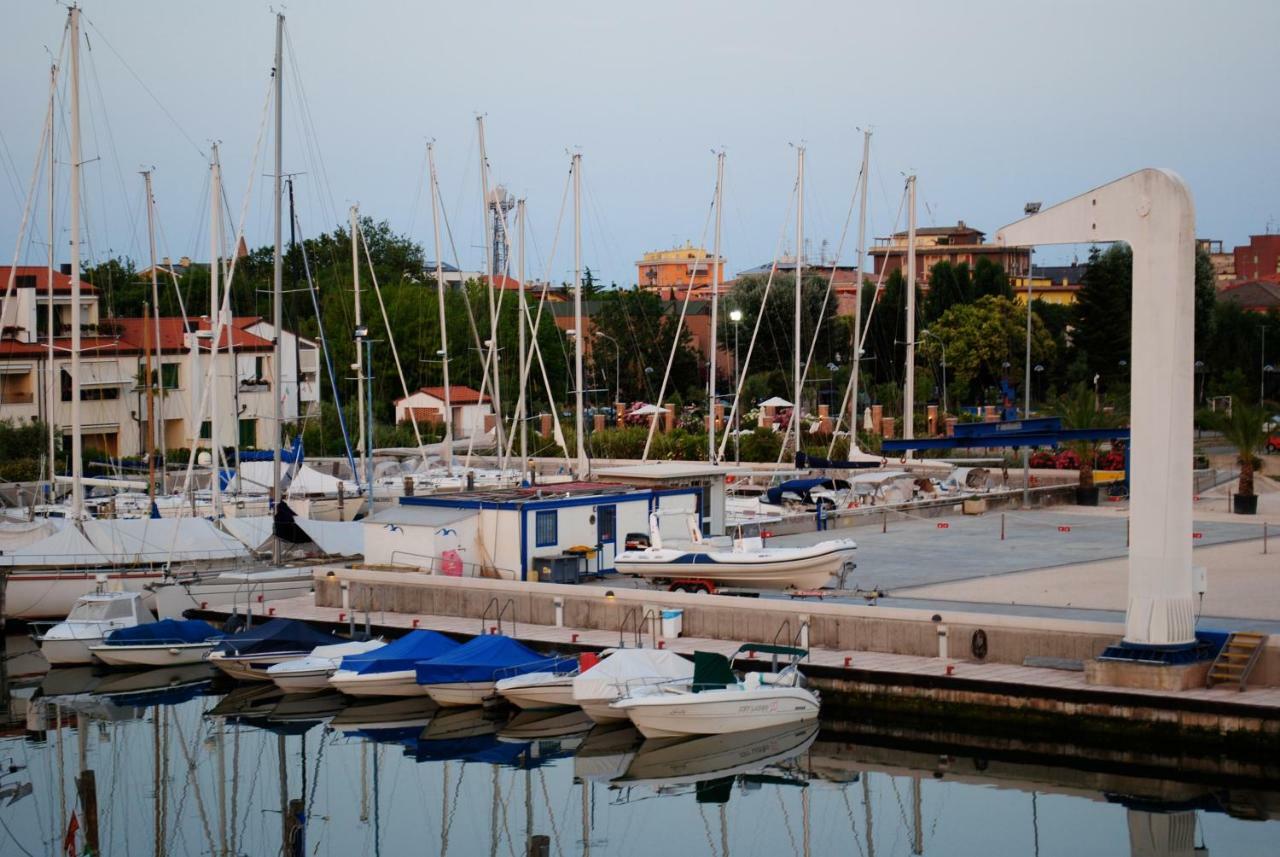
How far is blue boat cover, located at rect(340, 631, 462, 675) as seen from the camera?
28734mm

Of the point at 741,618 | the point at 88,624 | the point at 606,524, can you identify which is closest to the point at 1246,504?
the point at 606,524

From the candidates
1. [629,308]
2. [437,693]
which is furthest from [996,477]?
[629,308]

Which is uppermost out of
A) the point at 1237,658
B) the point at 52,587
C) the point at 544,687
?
the point at 1237,658

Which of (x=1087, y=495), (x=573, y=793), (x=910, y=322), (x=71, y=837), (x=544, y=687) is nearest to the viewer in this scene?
(x=71, y=837)

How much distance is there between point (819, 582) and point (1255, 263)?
14123 cm

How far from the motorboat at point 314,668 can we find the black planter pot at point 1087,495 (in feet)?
85.0

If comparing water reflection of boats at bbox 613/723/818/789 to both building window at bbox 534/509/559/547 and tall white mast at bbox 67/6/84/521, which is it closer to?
building window at bbox 534/509/559/547

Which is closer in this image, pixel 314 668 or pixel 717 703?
pixel 717 703

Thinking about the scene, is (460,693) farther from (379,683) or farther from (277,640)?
(277,640)

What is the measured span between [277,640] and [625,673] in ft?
27.7

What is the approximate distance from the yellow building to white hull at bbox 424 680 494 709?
10013 centimetres

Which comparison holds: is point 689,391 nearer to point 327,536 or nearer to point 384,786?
point 327,536

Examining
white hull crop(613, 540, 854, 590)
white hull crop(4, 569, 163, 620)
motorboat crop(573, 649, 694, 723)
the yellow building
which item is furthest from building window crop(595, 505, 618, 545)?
the yellow building

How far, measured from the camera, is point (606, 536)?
3422 centimetres
